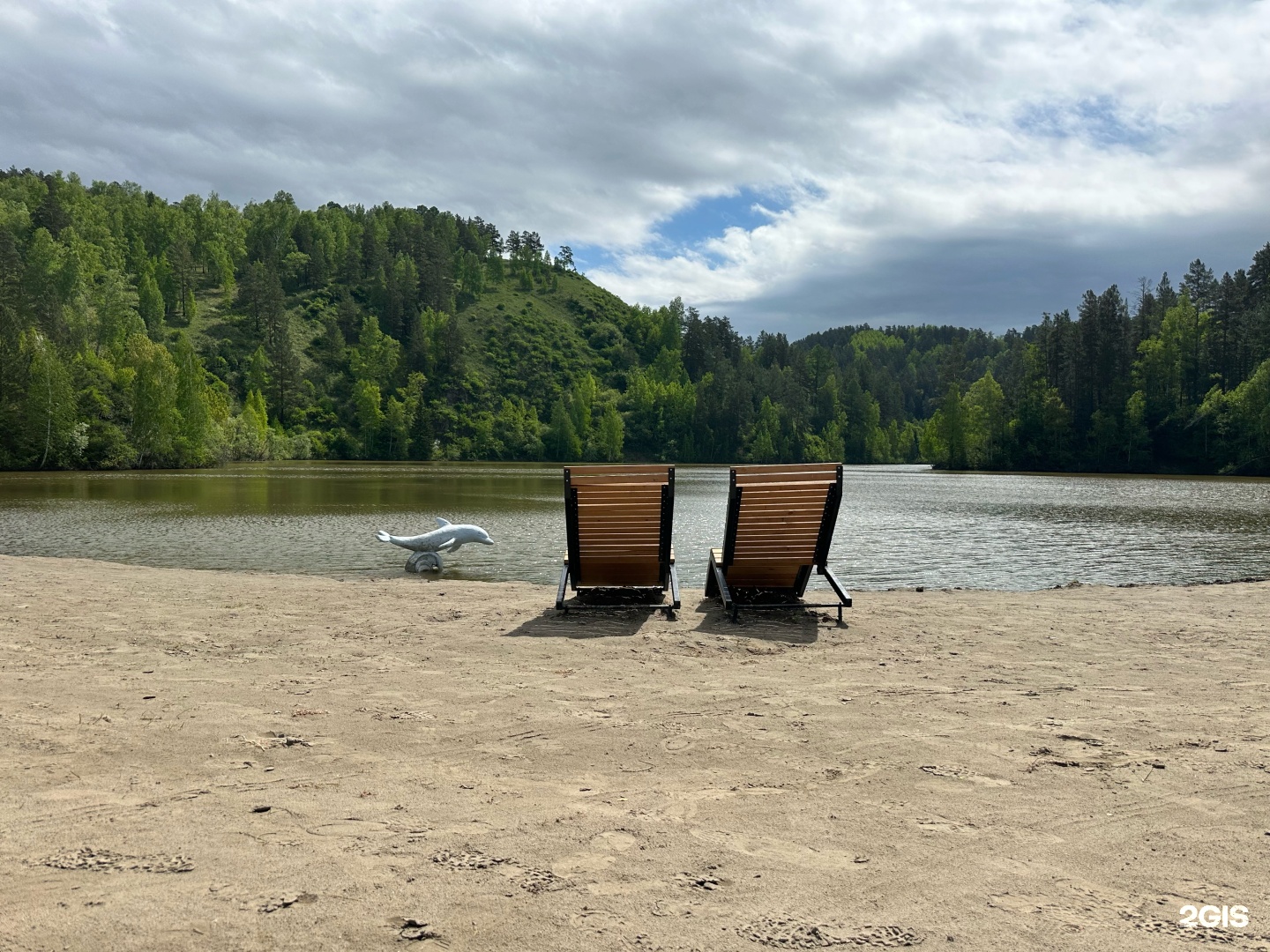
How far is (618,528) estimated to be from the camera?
10.9 metres

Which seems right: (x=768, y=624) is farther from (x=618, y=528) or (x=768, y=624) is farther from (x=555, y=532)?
(x=555, y=532)

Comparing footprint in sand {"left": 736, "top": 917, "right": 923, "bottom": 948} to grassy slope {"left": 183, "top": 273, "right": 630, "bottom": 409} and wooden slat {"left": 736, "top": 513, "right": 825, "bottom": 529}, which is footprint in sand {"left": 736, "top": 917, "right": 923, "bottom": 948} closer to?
wooden slat {"left": 736, "top": 513, "right": 825, "bottom": 529}

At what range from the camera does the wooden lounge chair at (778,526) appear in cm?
1037

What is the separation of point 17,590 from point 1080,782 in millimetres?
13355

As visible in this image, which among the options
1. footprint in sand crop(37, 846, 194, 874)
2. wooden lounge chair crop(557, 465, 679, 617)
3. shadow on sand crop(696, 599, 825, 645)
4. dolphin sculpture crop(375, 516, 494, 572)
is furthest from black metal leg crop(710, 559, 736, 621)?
dolphin sculpture crop(375, 516, 494, 572)

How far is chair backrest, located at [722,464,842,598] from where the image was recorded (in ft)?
34.0

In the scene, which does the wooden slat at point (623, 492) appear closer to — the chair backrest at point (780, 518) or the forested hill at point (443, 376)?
the chair backrest at point (780, 518)

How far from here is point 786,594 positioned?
12125 mm

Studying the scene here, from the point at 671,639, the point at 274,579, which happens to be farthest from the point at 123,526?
the point at 671,639

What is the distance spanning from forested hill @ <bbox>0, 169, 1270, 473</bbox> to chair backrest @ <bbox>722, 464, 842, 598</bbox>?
77.5 meters

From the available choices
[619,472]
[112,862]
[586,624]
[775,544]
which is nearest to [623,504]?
[619,472]

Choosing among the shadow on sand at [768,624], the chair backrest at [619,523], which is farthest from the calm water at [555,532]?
the chair backrest at [619,523]

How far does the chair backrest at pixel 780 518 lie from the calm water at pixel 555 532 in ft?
17.4

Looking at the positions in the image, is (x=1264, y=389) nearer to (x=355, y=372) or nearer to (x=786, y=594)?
(x=786, y=594)
